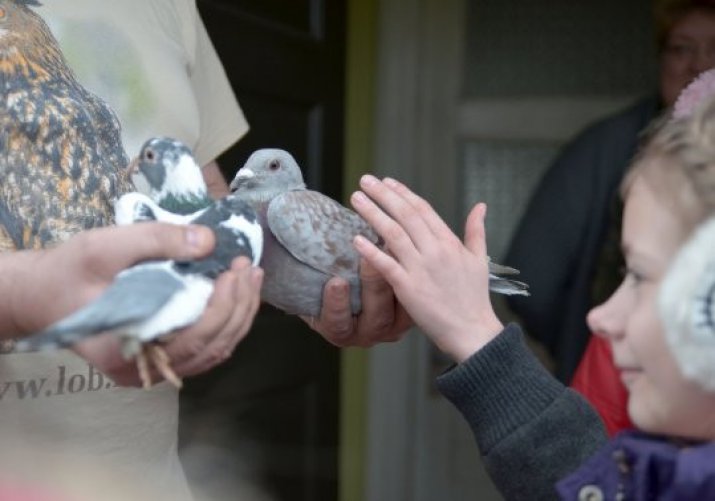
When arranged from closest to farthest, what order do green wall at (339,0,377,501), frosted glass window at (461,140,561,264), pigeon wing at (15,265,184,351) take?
pigeon wing at (15,265,184,351) → green wall at (339,0,377,501) → frosted glass window at (461,140,561,264)

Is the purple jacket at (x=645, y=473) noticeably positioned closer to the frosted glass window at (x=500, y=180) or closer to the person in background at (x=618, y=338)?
the person in background at (x=618, y=338)

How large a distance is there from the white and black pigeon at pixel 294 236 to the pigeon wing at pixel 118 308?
192 millimetres

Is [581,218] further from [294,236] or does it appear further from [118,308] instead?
[118,308]

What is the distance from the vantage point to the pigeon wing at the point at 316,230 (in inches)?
31.2

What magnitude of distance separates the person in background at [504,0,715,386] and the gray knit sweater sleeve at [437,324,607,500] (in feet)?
3.11

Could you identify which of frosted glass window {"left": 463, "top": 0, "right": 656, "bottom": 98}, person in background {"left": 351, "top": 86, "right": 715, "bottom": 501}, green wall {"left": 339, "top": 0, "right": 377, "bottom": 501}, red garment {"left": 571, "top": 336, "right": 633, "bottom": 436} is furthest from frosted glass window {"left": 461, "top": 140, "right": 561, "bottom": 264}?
person in background {"left": 351, "top": 86, "right": 715, "bottom": 501}

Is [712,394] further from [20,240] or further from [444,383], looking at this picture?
[20,240]

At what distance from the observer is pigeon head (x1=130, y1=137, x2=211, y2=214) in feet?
2.22

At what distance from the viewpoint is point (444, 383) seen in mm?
793

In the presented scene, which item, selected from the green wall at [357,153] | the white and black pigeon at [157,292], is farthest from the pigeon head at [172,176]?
the green wall at [357,153]

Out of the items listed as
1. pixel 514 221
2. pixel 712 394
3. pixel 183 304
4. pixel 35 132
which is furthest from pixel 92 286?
pixel 514 221

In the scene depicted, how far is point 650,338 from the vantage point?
0.64m

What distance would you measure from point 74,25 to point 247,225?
0.98 ft

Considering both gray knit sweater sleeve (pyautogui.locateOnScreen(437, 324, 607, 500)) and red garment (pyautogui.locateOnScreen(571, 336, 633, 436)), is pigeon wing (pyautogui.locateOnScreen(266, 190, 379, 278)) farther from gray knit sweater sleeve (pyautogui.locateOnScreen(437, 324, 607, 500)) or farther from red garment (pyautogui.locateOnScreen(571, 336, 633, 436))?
red garment (pyautogui.locateOnScreen(571, 336, 633, 436))
